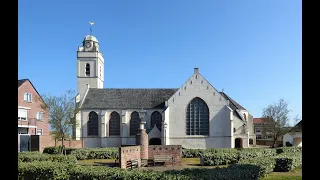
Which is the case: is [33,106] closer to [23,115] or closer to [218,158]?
[23,115]

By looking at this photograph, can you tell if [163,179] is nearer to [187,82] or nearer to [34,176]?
[34,176]

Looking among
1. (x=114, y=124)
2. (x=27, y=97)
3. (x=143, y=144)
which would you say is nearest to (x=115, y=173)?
(x=143, y=144)

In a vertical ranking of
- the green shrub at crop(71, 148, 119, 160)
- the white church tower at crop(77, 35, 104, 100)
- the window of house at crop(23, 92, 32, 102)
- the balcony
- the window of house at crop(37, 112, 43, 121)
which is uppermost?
the white church tower at crop(77, 35, 104, 100)

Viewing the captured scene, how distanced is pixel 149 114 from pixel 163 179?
37.3 m

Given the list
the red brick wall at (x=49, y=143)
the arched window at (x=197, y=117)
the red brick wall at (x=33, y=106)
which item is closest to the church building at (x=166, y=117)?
the arched window at (x=197, y=117)

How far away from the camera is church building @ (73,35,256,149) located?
43.1 metres

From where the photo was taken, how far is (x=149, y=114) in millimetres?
48031

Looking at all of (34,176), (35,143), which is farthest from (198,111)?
(34,176)

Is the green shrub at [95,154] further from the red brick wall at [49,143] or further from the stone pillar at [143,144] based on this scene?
the stone pillar at [143,144]

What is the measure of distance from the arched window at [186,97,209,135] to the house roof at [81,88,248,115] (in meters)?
5.99

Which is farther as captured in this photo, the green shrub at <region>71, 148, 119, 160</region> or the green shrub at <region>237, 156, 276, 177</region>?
the green shrub at <region>71, 148, 119, 160</region>

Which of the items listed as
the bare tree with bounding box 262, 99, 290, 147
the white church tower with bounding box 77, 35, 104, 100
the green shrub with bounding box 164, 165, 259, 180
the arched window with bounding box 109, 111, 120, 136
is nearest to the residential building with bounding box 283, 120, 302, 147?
the bare tree with bounding box 262, 99, 290, 147

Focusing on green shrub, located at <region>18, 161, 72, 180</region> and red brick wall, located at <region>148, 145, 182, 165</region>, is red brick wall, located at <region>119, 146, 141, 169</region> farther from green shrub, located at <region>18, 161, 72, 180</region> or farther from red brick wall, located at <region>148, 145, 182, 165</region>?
green shrub, located at <region>18, 161, 72, 180</region>

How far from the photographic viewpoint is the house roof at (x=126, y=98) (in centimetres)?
4862
